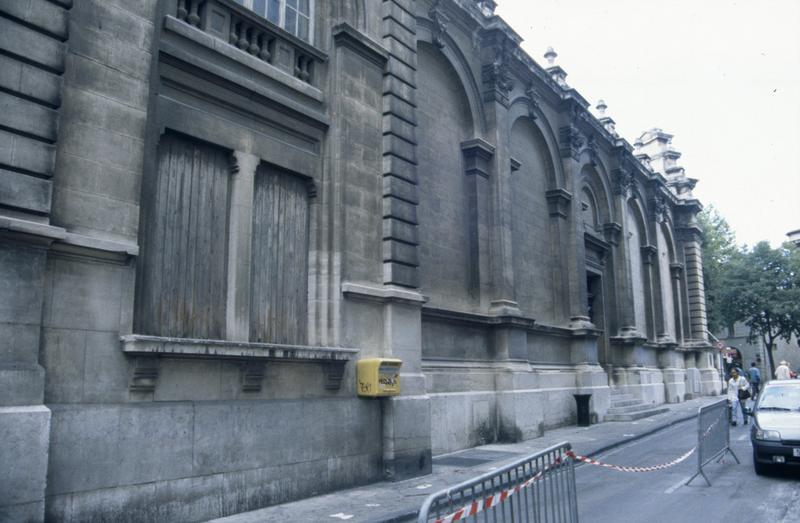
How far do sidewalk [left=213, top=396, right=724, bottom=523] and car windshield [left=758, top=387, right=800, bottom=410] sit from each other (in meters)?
3.65

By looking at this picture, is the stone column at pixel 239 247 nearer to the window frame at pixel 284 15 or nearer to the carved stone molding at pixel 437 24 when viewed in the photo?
the window frame at pixel 284 15

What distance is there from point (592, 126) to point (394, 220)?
16.0 metres

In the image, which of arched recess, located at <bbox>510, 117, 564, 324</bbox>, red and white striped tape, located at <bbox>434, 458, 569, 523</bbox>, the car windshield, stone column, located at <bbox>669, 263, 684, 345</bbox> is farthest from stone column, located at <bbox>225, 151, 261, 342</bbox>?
stone column, located at <bbox>669, 263, 684, 345</bbox>

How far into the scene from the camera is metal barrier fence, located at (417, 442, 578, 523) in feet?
13.7

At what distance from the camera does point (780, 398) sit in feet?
40.7

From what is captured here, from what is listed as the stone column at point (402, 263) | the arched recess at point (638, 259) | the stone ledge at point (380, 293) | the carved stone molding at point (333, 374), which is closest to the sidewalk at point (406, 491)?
the stone column at point (402, 263)

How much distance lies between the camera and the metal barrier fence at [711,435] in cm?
1079

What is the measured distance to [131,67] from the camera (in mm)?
8148

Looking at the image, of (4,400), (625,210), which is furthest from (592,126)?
(4,400)

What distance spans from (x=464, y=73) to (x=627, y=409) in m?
13.0

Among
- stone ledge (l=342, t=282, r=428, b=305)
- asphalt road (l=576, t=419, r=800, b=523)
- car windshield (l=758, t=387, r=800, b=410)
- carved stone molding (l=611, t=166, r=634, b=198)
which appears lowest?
asphalt road (l=576, t=419, r=800, b=523)

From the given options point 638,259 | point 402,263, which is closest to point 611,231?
point 638,259

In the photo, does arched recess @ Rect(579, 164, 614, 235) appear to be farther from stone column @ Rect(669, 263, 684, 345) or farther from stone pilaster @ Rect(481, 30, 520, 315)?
stone column @ Rect(669, 263, 684, 345)

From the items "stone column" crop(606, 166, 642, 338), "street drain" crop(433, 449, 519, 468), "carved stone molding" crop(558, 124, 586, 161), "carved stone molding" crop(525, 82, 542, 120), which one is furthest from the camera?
"stone column" crop(606, 166, 642, 338)
